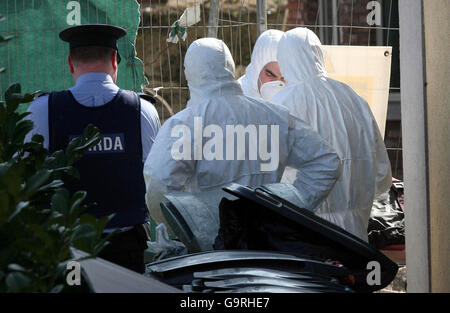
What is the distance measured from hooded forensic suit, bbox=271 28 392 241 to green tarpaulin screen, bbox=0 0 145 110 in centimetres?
136

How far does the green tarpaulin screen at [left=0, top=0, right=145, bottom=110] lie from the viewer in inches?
221

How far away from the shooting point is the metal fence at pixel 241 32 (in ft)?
18.7

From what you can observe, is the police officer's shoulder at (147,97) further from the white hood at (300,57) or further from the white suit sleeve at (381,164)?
the white suit sleeve at (381,164)

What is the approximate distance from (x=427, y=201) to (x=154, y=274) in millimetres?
2084

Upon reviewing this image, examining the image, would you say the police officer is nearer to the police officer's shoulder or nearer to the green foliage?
the police officer's shoulder

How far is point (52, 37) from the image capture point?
5660mm

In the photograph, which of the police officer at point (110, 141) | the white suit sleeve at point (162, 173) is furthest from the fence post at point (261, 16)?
the white suit sleeve at point (162, 173)

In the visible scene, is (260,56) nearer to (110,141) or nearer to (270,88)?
(270,88)

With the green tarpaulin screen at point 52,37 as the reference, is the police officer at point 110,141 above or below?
below

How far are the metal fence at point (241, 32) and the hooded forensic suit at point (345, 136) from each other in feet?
2.66

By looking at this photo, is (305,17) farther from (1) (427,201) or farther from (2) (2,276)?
(2) (2,276)

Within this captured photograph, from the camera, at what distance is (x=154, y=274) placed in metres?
2.21

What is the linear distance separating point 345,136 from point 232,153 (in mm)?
1145
